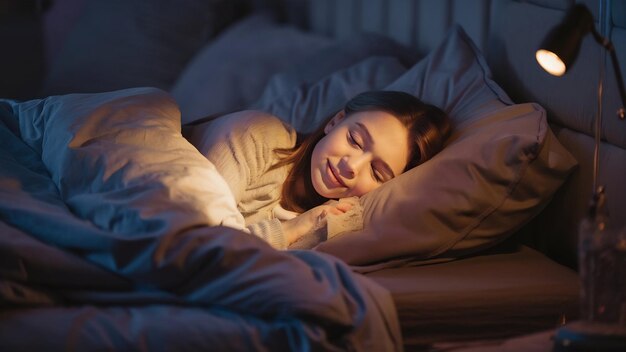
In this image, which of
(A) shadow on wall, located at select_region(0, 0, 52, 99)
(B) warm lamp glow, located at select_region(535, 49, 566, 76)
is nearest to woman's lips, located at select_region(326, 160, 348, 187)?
(B) warm lamp glow, located at select_region(535, 49, 566, 76)

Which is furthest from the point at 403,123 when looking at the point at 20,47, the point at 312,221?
the point at 20,47

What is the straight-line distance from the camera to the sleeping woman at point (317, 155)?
6.10 ft

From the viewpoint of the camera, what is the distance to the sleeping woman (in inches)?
73.2

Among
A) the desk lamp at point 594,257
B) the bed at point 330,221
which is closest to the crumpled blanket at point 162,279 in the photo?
the bed at point 330,221

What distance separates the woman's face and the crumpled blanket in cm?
32

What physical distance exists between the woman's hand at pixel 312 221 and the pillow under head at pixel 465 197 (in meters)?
0.05

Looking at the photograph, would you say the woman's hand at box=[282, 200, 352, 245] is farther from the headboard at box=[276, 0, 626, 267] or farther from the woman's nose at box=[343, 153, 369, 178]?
the headboard at box=[276, 0, 626, 267]

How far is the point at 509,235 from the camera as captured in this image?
175cm

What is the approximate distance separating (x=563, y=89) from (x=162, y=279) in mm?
931

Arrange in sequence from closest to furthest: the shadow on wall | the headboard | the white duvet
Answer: the white duvet < the headboard < the shadow on wall

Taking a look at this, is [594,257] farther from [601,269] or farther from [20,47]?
[20,47]

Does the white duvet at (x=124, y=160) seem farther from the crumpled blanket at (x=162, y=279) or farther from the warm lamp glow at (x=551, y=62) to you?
the warm lamp glow at (x=551, y=62)

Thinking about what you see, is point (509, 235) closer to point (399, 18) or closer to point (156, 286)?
point (156, 286)

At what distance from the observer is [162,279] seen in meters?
1.39
